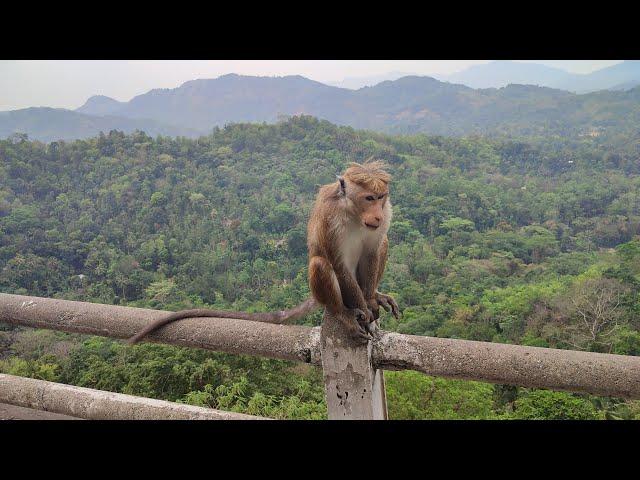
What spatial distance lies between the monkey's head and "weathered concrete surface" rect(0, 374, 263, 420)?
120cm

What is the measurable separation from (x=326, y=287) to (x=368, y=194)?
1.78ft

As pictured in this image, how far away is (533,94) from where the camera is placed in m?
87.2

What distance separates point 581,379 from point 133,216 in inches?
1367

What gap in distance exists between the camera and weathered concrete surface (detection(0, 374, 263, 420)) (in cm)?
220

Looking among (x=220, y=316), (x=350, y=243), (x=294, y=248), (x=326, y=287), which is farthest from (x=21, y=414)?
(x=294, y=248)

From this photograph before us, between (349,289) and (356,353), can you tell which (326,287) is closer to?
(349,289)

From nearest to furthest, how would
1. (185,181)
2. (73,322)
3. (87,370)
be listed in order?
1. (73,322)
2. (87,370)
3. (185,181)

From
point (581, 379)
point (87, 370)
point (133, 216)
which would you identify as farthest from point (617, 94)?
point (581, 379)

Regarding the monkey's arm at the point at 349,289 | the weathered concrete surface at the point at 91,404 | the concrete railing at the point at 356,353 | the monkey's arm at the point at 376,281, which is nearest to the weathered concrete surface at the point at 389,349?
the concrete railing at the point at 356,353

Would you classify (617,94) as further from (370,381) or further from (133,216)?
(370,381)

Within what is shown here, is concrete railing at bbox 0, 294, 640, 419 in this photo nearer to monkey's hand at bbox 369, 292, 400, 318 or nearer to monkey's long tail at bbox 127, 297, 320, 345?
monkey's long tail at bbox 127, 297, 320, 345

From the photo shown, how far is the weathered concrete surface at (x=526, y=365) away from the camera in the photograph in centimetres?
164

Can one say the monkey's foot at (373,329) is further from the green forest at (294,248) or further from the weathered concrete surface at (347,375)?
the green forest at (294,248)

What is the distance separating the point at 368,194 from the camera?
109 inches
